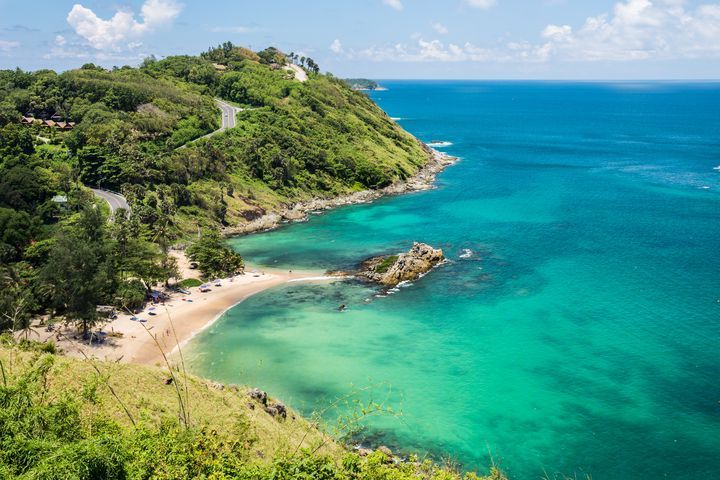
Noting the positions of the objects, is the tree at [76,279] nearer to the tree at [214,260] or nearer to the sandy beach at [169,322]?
the sandy beach at [169,322]

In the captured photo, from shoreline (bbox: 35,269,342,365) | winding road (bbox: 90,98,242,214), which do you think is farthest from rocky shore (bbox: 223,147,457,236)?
shoreline (bbox: 35,269,342,365)

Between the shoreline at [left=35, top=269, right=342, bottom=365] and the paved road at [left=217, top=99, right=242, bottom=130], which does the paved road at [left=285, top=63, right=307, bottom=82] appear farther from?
the shoreline at [left=35, top=269, right=342, bottom=365]

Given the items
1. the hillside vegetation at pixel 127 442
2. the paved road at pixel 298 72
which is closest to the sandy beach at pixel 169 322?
the hillside vegetation at pixel 127 442

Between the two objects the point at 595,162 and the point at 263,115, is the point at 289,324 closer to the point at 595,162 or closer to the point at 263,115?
the point at 263,115

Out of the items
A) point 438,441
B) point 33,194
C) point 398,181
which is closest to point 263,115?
point 398,181

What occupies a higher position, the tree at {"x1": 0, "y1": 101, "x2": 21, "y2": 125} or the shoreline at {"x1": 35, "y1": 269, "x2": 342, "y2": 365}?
the tree at {"x1": 0, "y1": 101, "x2": 21, "y2": 125}

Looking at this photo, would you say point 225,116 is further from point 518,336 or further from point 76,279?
point 518,336
